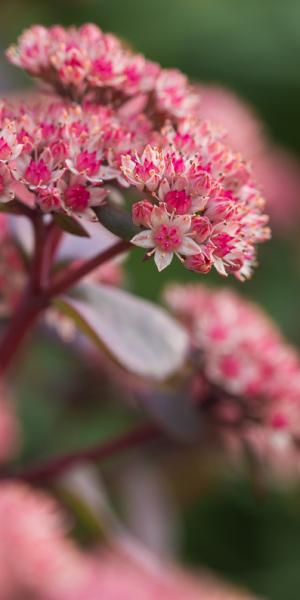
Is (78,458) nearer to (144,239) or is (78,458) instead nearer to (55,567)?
(55,567)

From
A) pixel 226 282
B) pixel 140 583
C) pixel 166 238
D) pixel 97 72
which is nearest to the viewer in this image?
pixel 166 238

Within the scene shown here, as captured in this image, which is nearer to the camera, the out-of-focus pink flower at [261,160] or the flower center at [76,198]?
the flower center at [76,198]

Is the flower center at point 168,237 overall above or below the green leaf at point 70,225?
above

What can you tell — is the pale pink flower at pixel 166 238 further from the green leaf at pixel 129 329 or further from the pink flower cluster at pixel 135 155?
the green leaf at pixel 129 329

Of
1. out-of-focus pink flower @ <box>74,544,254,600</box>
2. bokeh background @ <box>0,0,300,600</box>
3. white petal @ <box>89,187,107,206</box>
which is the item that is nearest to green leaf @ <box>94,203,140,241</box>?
white petal @ <box>89,187,107,206</box>

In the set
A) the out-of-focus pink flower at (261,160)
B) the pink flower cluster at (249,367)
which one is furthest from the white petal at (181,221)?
the out-of-focus pink flower at (261,160)

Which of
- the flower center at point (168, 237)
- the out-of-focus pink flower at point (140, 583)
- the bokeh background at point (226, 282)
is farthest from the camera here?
the bokeh background at point (226, 282)

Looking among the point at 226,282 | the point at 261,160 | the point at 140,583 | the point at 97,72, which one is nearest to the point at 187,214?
the point at 97,72

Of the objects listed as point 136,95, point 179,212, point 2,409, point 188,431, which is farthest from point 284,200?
point 179,212
